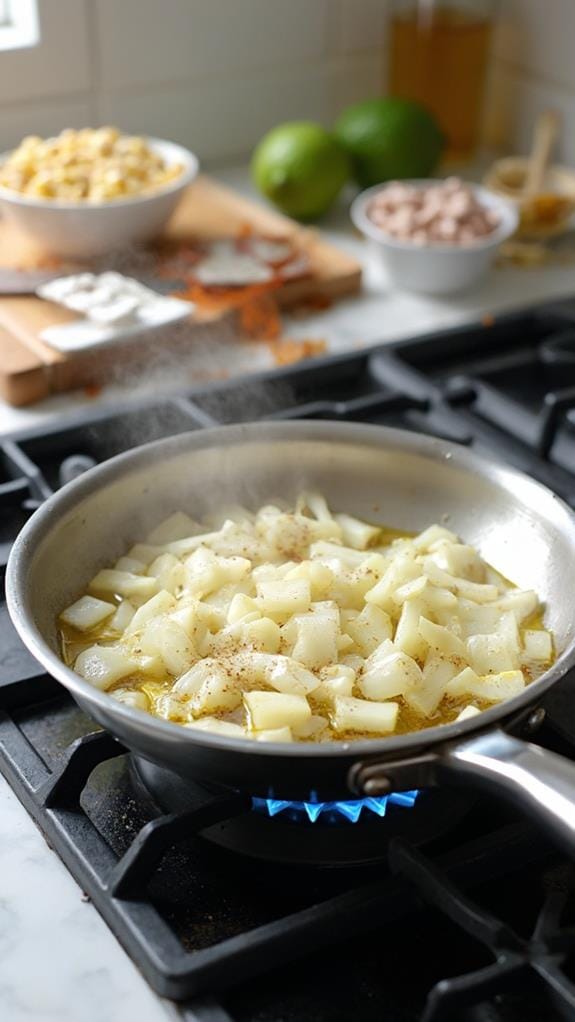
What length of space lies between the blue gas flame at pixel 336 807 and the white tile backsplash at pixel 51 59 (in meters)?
1.14

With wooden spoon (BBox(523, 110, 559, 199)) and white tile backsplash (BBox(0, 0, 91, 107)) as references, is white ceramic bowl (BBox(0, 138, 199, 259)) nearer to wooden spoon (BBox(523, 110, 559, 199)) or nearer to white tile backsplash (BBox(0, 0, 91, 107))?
white tile backsplash (BBox(0, 0, 91, 107))

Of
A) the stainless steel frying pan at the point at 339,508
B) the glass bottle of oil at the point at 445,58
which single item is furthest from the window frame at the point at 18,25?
the stainless steel frying pan at the point at 339,508

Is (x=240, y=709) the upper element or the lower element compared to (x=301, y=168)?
lower

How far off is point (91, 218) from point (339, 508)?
0.56m

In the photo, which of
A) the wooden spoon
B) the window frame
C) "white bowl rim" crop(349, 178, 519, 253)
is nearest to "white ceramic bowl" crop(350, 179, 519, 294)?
"white bowl rim" crop(349, 178, 519, 253)

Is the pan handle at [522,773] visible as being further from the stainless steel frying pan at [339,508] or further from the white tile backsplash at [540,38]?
the white tile backsplash at [540,38]

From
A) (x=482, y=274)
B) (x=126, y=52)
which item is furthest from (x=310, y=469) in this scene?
(x=126, y=52)

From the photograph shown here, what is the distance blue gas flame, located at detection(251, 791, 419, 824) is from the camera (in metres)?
0.71

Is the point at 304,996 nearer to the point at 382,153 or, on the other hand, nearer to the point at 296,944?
the point at 296,944

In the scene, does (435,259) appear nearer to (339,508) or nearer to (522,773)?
(339,508)

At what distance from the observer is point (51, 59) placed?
5.13 feet

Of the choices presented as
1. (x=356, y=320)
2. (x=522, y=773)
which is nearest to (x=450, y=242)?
(x=356, y=320)

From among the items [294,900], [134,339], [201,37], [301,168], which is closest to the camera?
[294,900]

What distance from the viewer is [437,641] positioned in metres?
0.79
